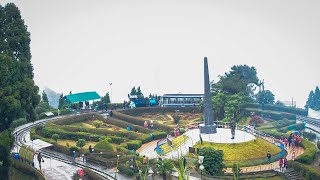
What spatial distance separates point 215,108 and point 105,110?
22009 millimetres

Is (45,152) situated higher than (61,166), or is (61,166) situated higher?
(45,152)

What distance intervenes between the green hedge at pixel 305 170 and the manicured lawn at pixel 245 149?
4.98 meters

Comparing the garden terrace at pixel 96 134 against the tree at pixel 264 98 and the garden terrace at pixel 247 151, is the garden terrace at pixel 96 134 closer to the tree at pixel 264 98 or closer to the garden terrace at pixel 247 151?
the garden terrace at pixel 247 151

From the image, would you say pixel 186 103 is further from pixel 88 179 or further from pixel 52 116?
pixel 88 179

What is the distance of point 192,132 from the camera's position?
53594mm

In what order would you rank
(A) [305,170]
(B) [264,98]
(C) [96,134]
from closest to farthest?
(A) [305,170] → (C) [96,134] → (B) [264,98]

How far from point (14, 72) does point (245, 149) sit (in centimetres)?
2839

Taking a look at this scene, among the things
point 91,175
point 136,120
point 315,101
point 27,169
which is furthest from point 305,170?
point 315,101

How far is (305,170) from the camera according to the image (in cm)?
3897

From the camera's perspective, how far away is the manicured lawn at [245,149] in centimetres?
4446

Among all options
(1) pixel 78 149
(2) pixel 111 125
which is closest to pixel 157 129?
(2) pixel 111 125

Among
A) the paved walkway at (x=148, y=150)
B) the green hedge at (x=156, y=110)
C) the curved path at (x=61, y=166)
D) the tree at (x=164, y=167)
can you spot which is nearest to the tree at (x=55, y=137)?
the curved path at (x=61, y=166)

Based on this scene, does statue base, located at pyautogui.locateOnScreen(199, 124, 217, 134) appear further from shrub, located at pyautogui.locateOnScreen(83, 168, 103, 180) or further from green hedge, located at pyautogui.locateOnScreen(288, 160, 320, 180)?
shrub, located at pyautogui.locateOnScreen(83, 168, 103, 180)

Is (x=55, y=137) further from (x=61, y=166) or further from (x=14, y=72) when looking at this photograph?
(x=14, y=72)
